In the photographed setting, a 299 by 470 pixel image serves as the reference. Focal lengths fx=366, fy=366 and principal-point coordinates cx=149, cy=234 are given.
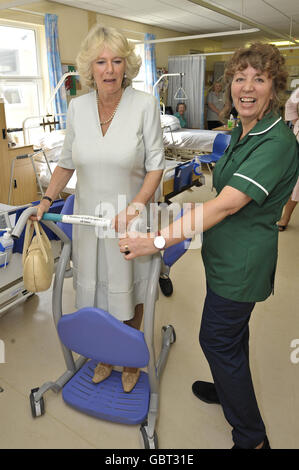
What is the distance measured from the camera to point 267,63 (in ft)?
3.76

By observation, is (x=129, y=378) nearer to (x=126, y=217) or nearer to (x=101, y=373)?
(x=101, y=373)

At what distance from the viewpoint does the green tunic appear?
3.62ft

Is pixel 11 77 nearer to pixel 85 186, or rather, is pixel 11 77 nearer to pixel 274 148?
pixel 85 186

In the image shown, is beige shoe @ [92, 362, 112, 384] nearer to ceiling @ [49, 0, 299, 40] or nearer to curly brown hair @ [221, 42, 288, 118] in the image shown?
curly brown hair @ [221, 42, 288, 118]

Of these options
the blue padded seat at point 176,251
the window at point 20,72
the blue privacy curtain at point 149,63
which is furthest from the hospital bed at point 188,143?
the blue padded seat at point 176,251

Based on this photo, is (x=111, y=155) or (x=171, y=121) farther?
(x=171, y=121)

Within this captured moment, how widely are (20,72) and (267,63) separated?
17.5 feet

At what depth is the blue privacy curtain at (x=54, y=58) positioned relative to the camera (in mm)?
5412

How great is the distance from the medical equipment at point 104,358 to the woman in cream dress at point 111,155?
0.56 feet

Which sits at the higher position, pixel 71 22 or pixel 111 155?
pixel 71 22

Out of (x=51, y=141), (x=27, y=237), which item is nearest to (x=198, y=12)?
(x=51, y=141)

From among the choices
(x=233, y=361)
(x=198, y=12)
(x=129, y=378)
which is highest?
(x=198, y=12)
